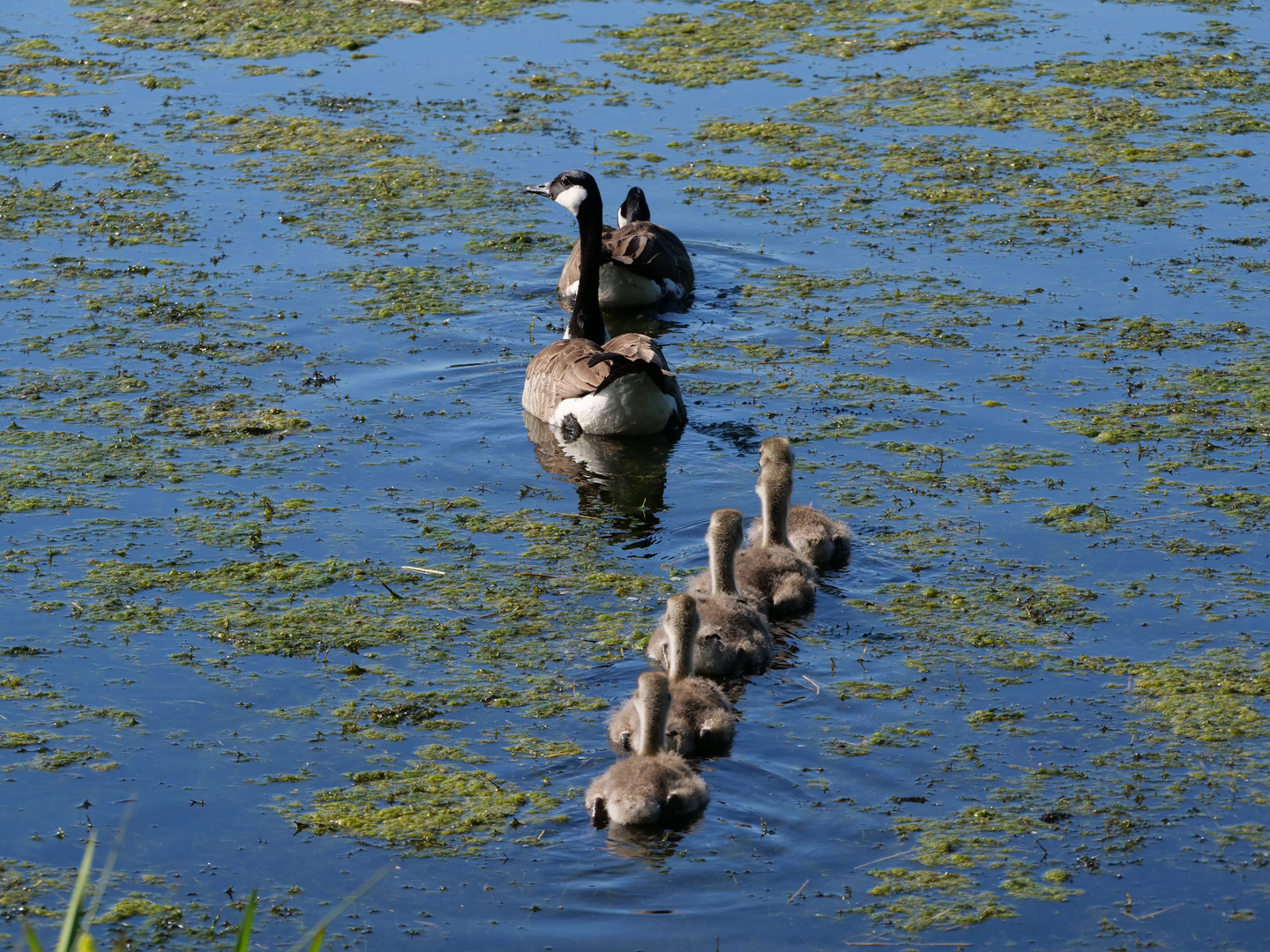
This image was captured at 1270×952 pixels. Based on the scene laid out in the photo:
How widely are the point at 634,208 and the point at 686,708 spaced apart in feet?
25.5

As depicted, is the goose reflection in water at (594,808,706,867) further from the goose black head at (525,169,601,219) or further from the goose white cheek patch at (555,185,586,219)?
the goose white cheek patch at (555,185,586,219)

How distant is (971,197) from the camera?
1473 centimetres

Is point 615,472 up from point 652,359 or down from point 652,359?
down

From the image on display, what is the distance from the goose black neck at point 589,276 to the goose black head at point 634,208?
1.11 metres

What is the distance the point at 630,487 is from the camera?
1033cm

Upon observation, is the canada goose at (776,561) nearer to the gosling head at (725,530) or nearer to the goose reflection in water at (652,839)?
the gosling head at (725,530)

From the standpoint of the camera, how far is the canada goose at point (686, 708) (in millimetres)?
6910

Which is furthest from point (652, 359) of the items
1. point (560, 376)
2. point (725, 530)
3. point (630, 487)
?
point (725, 530)

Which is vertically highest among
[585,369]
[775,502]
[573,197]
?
[573,197]

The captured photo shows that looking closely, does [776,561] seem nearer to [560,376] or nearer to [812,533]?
[812,533]

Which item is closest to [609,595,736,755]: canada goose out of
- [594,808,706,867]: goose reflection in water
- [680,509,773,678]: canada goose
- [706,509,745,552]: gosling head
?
[680,509,773,678]: canada goose

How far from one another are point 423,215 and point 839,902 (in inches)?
396

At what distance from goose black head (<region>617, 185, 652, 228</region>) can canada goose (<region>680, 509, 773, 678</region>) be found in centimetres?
621

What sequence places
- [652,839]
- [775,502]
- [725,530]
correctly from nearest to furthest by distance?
[652,839] → [725,530] → [775,502]
